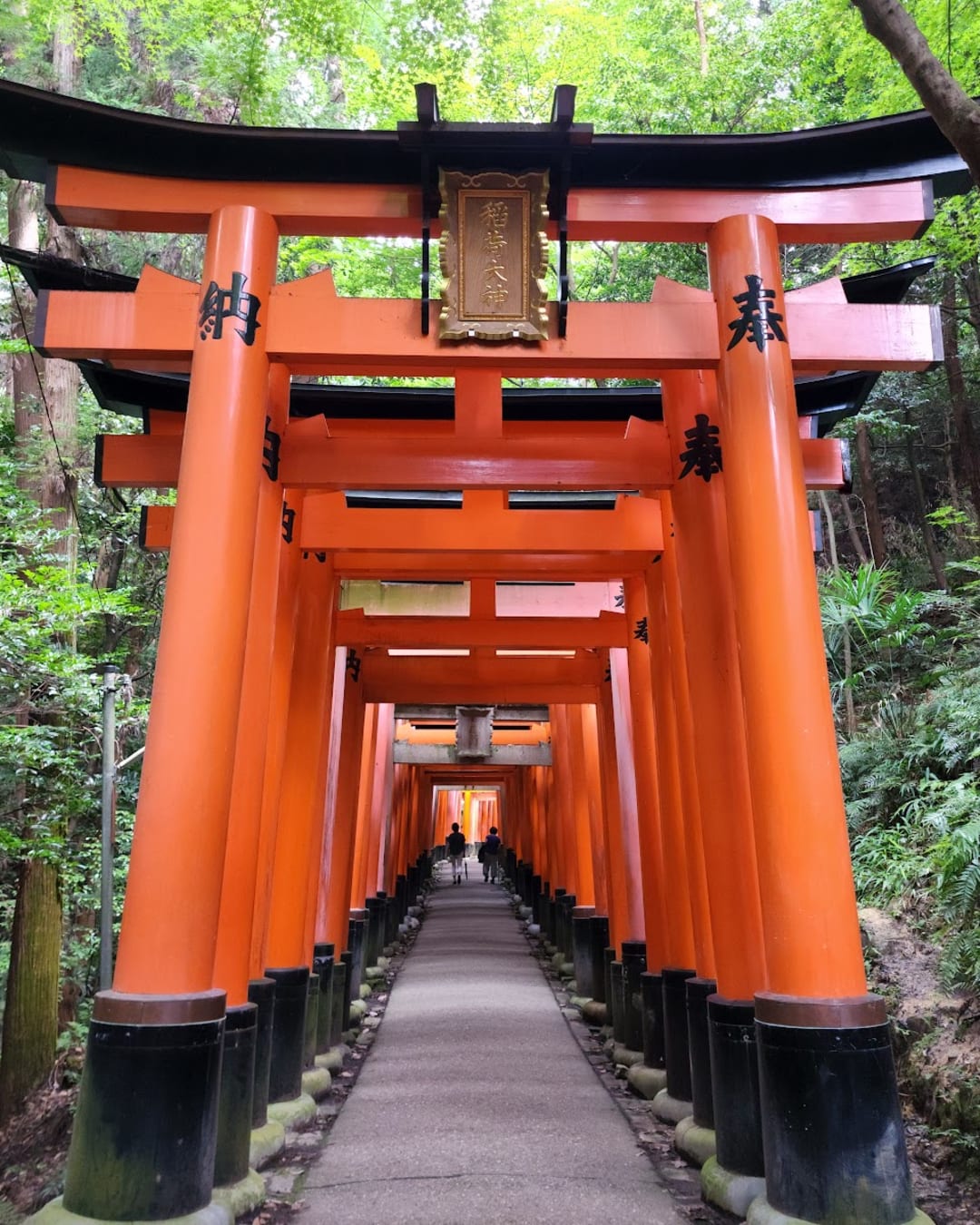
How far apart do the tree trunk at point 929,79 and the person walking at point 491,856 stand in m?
29.8

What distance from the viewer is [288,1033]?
658 cm

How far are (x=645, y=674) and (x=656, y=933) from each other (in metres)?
2.12

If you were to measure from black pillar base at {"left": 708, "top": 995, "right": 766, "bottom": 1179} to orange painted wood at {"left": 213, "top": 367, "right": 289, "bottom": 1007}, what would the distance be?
2.58 meters

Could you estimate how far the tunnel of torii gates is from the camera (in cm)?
398

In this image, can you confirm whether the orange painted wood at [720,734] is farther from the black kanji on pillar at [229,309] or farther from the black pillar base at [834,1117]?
the black kanji on pillar at [229,309]

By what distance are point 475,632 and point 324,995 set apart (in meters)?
3.58

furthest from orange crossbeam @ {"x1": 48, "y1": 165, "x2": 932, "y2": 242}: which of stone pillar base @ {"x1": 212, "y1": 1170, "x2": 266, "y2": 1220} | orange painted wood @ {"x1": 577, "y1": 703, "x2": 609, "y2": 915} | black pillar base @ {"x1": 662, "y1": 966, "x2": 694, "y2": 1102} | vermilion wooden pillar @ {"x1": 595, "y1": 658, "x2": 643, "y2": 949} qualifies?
orange painted wood @ {"x1": 577, "y1": 703, "x2": 609, "y2": 915}

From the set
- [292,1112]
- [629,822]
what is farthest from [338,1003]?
[629,822]

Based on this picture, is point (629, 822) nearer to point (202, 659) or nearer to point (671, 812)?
point (671, 812)

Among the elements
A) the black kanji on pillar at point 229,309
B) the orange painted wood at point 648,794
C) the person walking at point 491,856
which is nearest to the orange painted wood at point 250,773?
the black kanji on pillar at point 229,309

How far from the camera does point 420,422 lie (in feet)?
24.1

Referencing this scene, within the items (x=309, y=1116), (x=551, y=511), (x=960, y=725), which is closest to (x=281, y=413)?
(x=551, y=511)

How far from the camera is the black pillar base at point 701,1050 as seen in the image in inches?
217

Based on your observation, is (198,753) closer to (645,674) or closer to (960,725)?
(645,674)
